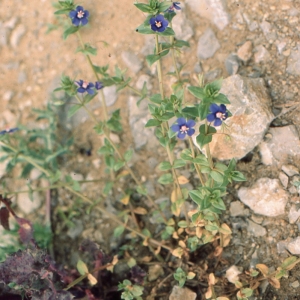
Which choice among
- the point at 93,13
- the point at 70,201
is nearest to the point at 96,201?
the point at 70,201

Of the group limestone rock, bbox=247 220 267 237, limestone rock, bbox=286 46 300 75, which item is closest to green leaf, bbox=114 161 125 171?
limestone rock, bbox=247 220 267 237

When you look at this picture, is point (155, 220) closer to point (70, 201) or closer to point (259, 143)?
point (70, 201)

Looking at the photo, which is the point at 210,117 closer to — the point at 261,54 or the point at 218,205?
the point at 218,205

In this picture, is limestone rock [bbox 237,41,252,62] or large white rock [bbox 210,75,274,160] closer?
large white rock [bbox 210,75,274,160]

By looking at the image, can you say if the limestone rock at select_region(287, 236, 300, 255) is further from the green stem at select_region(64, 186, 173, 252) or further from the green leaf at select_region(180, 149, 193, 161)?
the green leaf at select_region(180, 149, 193, 161)

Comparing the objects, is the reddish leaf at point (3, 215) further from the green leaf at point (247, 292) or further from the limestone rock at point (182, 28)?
the limestone rock at point (182, 28)

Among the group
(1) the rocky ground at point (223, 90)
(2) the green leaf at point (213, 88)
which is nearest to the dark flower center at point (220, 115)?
(2) the green leaf at point (213, 88)
